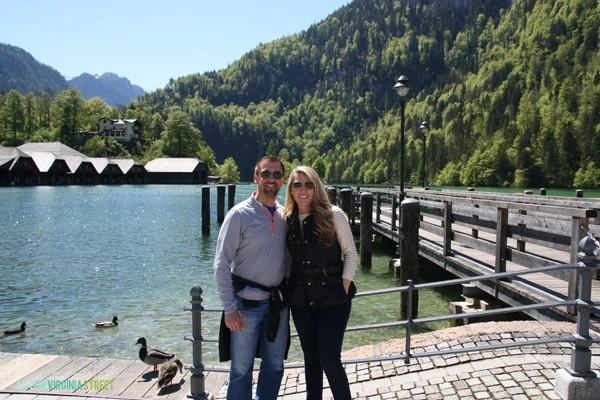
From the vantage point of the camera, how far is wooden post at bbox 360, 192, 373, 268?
18250mm

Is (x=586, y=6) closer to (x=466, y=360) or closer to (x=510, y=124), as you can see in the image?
(x=510, y=124)

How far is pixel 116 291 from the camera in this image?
16641 mm

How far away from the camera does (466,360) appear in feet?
18.9

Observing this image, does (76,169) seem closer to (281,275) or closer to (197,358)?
(197,358)

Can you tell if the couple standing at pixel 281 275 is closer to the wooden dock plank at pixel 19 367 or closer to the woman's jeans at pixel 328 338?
the woman's jeans at pixel 328 338

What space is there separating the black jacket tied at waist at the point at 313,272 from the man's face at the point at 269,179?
399mm

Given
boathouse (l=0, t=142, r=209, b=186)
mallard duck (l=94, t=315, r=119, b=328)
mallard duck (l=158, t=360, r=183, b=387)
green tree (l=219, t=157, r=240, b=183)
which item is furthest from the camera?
green tree (l=219, t=157, r=240, b=183)

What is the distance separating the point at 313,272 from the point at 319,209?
53cm

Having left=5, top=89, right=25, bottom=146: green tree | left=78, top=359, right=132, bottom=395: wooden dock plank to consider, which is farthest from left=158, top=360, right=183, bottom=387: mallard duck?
left=5, top=89, right=25, bottom=146: green tree

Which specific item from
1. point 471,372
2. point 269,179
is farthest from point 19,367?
point 471,372

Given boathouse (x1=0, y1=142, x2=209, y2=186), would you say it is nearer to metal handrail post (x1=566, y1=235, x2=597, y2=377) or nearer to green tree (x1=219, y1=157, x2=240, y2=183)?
green tree (x1=219, y1=157, x2=240, y2=183)

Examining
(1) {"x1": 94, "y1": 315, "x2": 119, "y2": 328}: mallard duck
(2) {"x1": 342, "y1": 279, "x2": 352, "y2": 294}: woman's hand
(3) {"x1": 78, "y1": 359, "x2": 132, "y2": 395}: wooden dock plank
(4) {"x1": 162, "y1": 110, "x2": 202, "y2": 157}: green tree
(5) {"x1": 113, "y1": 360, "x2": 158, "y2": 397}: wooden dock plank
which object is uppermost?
(4) {"x1": 162, "y1": 110, "x2": 202, "y2": 157}: green tree

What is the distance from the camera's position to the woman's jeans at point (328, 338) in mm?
4145

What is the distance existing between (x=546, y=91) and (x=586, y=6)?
52.4 meters
